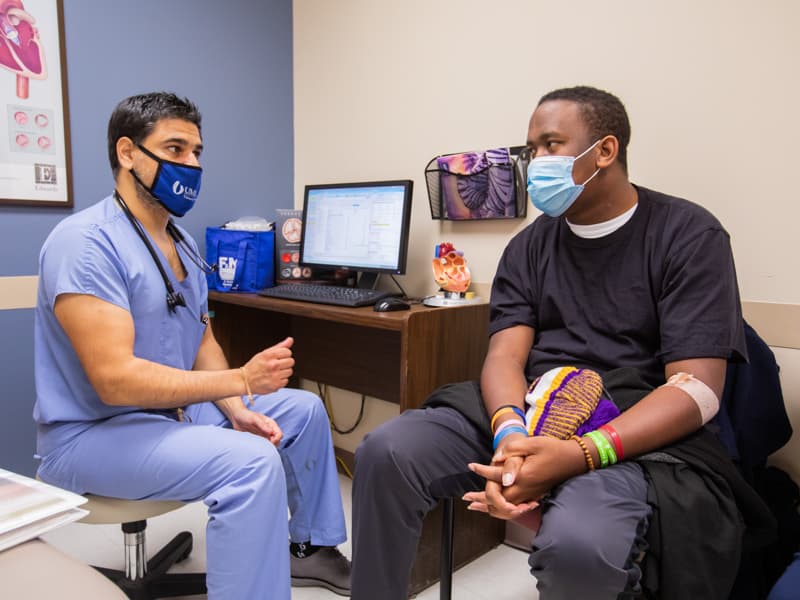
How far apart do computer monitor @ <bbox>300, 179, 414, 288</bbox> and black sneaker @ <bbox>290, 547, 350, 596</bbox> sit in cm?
90

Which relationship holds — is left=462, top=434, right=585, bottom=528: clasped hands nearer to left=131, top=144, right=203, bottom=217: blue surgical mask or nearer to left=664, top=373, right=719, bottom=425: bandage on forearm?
left=664, top=373, right=719, bottom=425: bandage on forearm

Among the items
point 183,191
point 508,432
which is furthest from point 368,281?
point 508,432

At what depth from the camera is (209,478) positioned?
3.58 ft

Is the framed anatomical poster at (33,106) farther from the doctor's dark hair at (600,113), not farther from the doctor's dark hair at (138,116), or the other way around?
the doctor's dark hair at (600,113)

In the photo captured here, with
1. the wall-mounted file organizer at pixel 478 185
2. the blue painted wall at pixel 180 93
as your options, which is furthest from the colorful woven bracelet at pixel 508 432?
the blue painted wall at pixel 180 93

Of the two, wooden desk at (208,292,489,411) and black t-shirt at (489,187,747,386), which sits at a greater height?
black t-shirt at (489,187,747,386)

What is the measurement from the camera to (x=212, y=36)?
232 centimetres

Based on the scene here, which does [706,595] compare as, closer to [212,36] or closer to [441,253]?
[441,253]

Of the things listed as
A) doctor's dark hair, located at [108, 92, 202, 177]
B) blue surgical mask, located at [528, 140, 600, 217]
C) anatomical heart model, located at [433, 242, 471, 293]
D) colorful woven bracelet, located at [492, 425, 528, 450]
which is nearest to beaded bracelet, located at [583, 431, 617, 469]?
colorful woven bracelet, located at [492, 425, 528, 450]

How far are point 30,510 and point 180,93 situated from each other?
1.93 meters

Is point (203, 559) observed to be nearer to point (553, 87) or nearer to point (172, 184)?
point (172, 184)

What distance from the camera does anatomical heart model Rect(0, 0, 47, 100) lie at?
1.80m

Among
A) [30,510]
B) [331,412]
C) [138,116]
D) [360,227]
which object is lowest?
[331,412]

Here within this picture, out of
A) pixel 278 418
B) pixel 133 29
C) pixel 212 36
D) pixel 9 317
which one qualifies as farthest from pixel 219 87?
pixel 278 418
